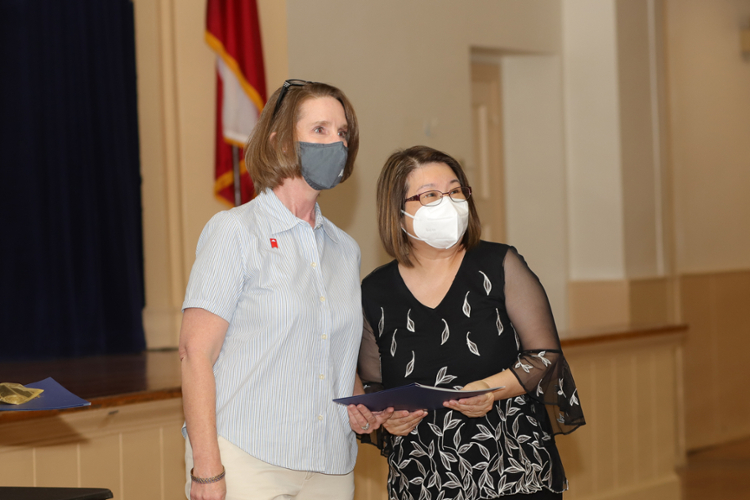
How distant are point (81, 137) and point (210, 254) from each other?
7.80 ft

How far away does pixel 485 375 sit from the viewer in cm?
177

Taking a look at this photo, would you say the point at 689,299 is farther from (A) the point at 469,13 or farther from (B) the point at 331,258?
(B) the point at 331,258

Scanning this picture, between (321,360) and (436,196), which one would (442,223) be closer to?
(436,196)

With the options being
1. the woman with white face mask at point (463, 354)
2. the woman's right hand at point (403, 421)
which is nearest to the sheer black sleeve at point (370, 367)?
the woman with white face mask at point (463, 354)

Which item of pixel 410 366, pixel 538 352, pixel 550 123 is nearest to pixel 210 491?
pixel 410 366

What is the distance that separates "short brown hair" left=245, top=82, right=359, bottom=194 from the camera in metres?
1.64

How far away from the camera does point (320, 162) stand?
64.3 inches

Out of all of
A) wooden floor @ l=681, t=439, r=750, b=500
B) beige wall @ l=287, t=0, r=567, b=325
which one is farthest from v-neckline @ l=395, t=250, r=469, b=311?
wooden floor @ l=681, t=439, r=750, b=500

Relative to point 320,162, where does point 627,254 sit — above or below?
below

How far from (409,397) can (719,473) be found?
148 inches

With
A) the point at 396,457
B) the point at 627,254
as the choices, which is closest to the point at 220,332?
the point at 396,457

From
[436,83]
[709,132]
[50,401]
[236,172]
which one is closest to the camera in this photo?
[50,401]

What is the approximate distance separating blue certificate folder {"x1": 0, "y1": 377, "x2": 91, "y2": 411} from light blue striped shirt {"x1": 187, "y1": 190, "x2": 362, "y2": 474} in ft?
0.87

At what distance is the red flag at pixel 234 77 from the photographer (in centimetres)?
368
